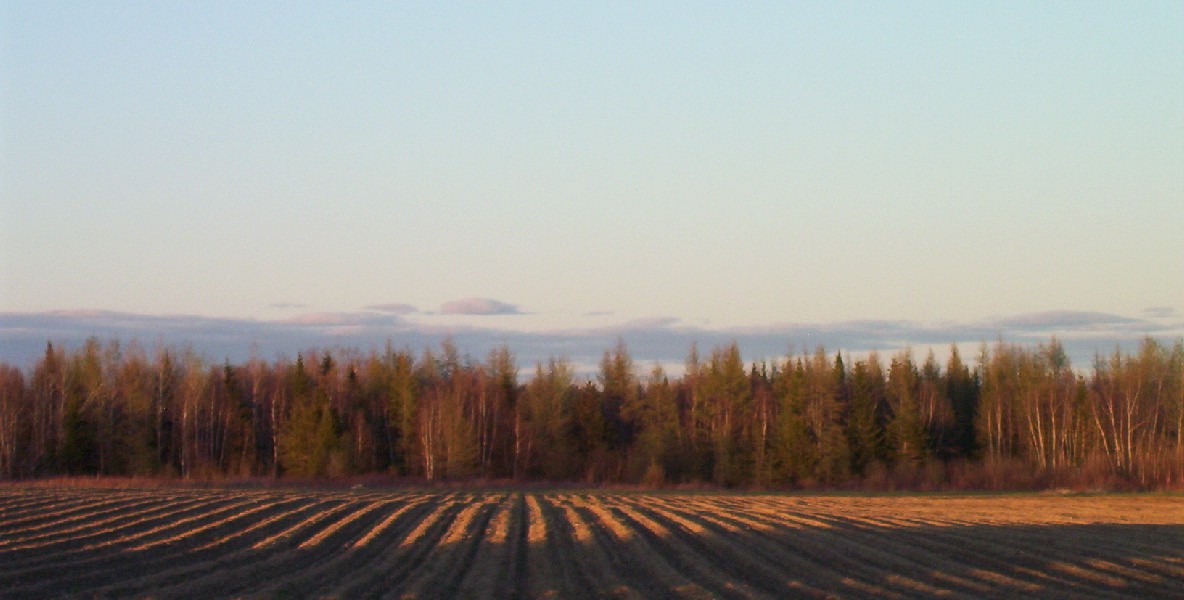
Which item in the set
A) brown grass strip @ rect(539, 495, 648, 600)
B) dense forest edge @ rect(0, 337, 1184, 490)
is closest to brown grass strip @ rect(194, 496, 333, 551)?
brown grass strip @ rect(539, 495, 648, 600)

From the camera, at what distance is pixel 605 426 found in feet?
261

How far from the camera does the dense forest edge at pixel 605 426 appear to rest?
70.4 m

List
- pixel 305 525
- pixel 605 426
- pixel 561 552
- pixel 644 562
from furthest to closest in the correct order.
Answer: pixel 605 426, pixel 305 525, pixel 561 552, pixel 644 562

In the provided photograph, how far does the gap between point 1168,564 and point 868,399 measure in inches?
2096

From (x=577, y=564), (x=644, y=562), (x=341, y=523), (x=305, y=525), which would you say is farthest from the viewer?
(x=341, y=523)

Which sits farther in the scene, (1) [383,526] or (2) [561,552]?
(1) [383,526]

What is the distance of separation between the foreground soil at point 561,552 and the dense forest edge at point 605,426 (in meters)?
32.9

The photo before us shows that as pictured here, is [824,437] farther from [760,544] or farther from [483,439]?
[760,544]

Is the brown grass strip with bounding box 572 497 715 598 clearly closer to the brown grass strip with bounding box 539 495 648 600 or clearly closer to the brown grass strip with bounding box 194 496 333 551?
the brown grass strip with bounding box 539 495 648 600

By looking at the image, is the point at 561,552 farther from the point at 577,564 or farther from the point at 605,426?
the point at 605,426

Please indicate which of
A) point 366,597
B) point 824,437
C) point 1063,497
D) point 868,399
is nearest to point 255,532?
point 366,597

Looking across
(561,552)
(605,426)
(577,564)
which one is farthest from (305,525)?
(605,426)

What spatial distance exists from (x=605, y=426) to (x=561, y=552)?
186ft

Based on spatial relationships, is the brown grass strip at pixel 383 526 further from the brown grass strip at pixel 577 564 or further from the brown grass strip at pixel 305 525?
the brown grass strip at pixel 577 564
